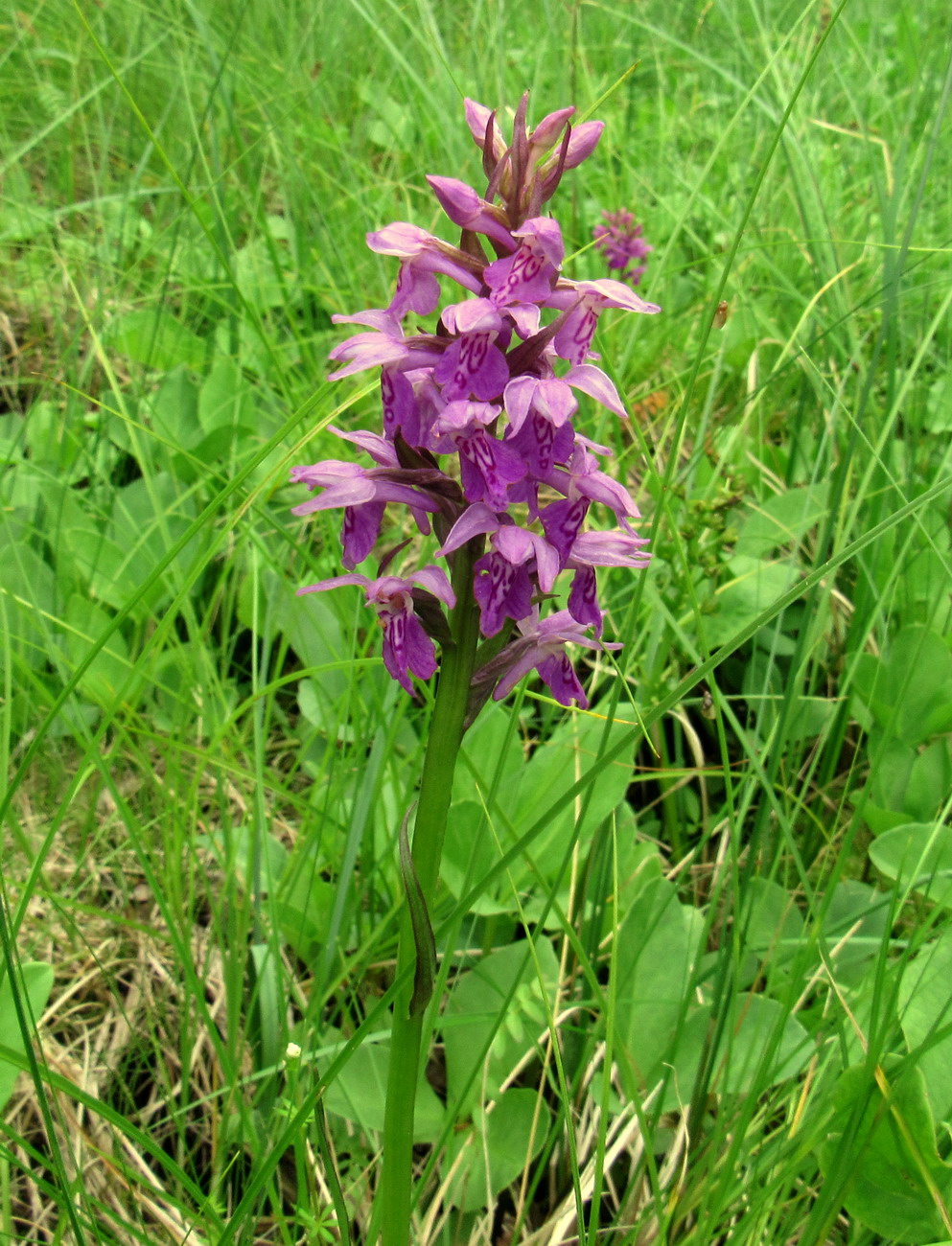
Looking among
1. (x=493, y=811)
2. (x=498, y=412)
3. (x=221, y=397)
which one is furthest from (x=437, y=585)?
(x=221, y=397)

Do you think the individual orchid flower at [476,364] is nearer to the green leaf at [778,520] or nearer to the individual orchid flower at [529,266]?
the individual orchid flower at [529,266]

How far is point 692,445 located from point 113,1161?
2.27 metres

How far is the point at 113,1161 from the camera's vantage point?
1.37 meters

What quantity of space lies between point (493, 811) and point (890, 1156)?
0.72 m

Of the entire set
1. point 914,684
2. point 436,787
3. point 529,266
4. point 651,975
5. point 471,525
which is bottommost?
point 651,975

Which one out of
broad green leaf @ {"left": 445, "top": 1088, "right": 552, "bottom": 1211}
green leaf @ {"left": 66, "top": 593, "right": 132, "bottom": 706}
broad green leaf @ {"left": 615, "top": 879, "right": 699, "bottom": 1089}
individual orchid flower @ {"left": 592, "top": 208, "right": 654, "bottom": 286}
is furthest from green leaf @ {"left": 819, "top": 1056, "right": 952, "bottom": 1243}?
A: individual orchid flower @ {"left": 592, "top": 208, "right": 654, "bottom": 286}

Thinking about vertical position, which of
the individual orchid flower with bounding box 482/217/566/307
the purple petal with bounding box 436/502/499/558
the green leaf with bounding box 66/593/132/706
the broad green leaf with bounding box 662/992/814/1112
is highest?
the individual orchid flower with bounding box 482/217/566/307

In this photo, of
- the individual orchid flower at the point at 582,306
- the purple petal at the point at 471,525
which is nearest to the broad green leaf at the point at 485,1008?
the purple petal at the point at 471,525

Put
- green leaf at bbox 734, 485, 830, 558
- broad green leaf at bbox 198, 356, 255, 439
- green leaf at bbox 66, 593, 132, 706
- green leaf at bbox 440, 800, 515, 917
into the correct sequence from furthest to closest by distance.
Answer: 1. broad green leaf at bbox 198, 356, 255, 439
2. green leaf at bbox 734, 485, 830, 558
3. green leaf at bbox 66, 593, 132, 706
4. green leaf at bbox 440, 800, 515, 917

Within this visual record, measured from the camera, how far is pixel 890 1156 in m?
1.34

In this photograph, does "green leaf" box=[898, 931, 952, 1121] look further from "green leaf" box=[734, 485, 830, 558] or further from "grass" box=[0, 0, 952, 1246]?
"green leaf" box=[734, 485, 830, 558]

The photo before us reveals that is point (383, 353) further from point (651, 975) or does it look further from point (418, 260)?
point (651, 975)

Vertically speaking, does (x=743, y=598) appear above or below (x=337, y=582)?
below

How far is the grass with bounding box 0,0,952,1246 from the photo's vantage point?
1346mm
